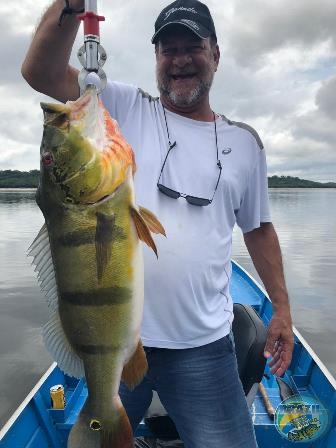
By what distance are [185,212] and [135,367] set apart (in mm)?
964

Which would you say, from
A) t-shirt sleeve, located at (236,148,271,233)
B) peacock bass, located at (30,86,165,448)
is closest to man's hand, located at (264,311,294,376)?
t-shirt sleeve, located at (236,148,271,233)

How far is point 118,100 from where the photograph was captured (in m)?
2.85

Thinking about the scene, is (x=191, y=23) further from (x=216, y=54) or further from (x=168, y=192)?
(x=168, y=192)

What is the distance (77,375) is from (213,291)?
1012mm

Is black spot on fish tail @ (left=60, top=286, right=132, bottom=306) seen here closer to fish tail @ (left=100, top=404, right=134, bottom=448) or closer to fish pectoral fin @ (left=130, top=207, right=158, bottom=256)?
fish pectoral fin @ (left=130, top=207, right=158, bottom=256)

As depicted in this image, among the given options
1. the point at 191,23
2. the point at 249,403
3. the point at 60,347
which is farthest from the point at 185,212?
the point at 249,403

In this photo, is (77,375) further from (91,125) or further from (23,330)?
(23,330)

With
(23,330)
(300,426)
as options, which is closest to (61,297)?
(300,426)

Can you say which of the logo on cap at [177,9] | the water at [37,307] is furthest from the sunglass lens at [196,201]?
the water at [37,307]

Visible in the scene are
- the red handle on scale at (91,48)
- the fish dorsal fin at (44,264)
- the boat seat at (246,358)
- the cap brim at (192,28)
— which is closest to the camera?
the red handle on scale at (91,48)

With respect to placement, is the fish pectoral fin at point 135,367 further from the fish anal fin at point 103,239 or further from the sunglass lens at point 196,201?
the sunglass lens at point 196,201

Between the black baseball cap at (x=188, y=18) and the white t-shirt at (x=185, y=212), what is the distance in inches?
18.4

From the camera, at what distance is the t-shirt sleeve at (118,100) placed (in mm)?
2818

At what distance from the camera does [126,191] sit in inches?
79.4
